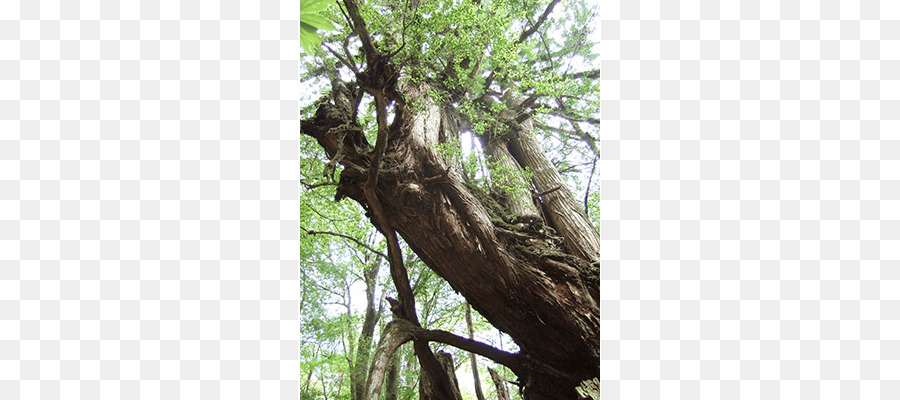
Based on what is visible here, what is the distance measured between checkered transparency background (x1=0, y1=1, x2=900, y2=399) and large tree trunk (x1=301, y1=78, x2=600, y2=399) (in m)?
0.71

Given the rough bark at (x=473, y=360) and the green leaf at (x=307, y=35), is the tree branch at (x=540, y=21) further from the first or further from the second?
the rough bark at (x=473, y=360)

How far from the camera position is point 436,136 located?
221 centimetres

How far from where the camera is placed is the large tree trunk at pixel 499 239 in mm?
2119

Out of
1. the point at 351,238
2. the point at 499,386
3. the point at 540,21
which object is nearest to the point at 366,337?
the point at 351,238

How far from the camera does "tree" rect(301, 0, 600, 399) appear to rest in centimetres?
210

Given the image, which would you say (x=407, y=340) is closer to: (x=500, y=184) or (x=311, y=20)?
(x=500, y=184)
